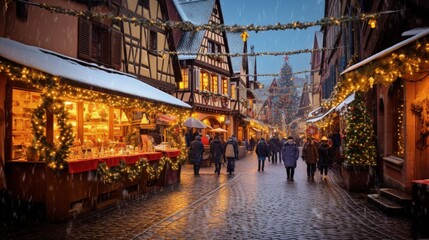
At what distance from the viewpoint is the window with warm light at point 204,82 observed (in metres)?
35.1

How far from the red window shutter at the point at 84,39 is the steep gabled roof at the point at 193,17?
16326mm

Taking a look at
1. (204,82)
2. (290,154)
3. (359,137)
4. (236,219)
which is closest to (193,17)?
(204,82)

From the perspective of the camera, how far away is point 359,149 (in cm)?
1471

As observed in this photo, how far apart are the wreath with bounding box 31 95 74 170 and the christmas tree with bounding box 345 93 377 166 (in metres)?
8.82

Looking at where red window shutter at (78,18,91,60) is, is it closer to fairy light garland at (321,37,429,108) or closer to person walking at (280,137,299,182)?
person walking at (280,137,299,182)

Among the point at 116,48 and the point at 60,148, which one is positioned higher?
the point at 116,48

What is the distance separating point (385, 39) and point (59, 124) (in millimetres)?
10168

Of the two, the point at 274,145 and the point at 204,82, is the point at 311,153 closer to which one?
the point at 274,145

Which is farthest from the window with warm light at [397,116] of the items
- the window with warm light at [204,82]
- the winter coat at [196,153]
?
the window with warm light at [204,82]

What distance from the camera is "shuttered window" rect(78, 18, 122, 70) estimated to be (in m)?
16.7

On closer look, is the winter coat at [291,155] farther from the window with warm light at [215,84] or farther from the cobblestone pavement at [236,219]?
the window with warm light at [215,84]

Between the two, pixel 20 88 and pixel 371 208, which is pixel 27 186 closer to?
pixel 20 88

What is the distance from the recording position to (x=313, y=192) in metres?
14.6

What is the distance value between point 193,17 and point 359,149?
26115 mm
